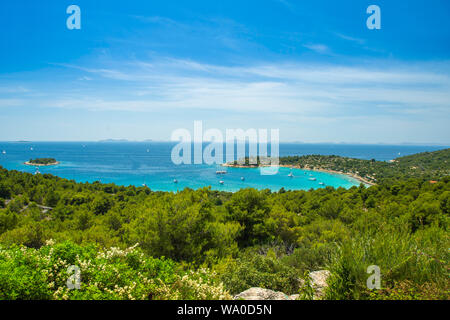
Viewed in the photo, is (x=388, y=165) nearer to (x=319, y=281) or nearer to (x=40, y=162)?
(x=319, y=281)

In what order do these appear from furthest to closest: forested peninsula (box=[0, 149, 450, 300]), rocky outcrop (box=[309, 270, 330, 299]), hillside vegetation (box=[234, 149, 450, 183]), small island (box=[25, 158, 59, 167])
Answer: small island (box=[25, 158, 59, 167]), hillside vegetation (box=[234, 149, 450, 183]), rocky outcrop (box=[309, 270, 330, 299]), forested peninsula (box=[0, 149, 450, 300])

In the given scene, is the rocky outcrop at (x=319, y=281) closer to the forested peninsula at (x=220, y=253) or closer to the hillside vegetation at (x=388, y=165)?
the forested peninsula at (x=220, y=253)

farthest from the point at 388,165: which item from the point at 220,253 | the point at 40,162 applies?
the point at 40,162

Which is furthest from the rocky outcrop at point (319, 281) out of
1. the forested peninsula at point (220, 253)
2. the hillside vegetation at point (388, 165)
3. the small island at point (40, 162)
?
the small island at point (40, 162)

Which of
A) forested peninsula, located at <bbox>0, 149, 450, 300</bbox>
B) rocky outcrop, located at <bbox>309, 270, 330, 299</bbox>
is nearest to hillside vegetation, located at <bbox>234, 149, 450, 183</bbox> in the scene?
forested peninsula, located at <bbox>0, 149, 450, 300</bbox>

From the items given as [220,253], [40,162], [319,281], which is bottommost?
[220,253]

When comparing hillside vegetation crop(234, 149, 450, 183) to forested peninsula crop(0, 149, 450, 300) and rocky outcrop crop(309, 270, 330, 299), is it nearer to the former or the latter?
forested peninsula crop(0, 149, 450, 300)

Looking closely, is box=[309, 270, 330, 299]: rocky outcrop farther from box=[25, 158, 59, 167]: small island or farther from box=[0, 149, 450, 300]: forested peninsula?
box=[25, 158, 59, 167]: small island

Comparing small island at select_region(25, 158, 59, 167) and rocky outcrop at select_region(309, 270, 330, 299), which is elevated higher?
rocky outcrop at select_region(309, 270, 330, 299)

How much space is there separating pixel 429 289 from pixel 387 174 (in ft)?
228

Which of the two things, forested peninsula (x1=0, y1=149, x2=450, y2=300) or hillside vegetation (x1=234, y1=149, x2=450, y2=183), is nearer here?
forested peninsula (x1=0, y1=149, x2=450, y2=300)

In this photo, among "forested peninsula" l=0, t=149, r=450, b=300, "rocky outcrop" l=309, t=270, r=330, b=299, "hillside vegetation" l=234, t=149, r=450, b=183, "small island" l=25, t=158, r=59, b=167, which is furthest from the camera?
"small island" l=25, t=158, r=59, b=167

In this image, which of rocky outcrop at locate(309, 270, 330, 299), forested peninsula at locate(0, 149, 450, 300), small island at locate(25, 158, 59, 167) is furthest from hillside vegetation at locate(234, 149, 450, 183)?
small island at locate(25, 158, 59, 167)
